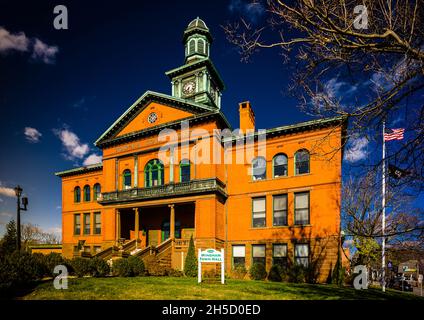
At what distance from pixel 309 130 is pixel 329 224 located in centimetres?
697

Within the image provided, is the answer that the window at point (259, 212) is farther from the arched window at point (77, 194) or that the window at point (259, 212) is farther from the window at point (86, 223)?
the arched window at point (77, 194)

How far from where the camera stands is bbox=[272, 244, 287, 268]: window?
22.0m

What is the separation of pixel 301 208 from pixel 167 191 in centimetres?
1089

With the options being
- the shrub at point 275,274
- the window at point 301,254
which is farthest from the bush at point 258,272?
the window at point 301,254

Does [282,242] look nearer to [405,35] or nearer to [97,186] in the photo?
[405,35]

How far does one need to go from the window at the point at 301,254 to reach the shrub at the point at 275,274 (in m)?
1.94

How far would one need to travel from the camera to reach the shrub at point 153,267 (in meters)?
20.4

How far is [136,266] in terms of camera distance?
19.1 meters

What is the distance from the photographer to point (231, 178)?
25.3m

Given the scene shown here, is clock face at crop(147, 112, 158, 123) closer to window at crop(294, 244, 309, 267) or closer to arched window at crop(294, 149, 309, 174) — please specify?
arched window at crop(294, 149, 309, 174)

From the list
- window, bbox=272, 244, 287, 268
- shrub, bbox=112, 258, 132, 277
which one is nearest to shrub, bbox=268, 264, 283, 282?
window, bbox=272, 244, 287, 268

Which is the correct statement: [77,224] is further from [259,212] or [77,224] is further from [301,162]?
[301,162]

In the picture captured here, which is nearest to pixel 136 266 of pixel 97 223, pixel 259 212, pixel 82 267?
pixel 82 267
